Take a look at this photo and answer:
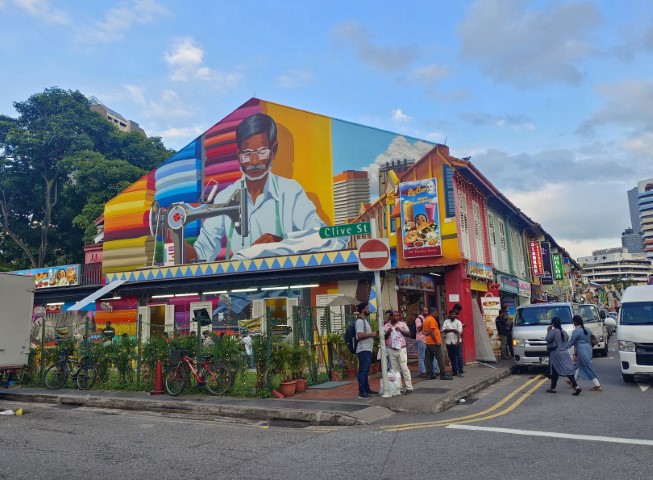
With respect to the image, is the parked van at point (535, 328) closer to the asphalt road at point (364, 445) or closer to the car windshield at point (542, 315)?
the car windshield at point (542, 315)

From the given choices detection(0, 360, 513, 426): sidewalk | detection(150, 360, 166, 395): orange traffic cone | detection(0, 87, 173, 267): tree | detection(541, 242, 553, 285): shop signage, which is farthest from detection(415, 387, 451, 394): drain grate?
detection(0, 87, 173, 267): tree

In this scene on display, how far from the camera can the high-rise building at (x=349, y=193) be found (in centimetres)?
2014

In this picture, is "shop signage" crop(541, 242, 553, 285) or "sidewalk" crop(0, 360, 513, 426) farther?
"shop signage" crop(541, 242, 553, 285)

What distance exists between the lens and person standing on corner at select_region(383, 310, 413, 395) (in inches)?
423

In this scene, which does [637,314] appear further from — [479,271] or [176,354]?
[176,354]

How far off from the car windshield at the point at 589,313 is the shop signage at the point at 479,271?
3.50 meters

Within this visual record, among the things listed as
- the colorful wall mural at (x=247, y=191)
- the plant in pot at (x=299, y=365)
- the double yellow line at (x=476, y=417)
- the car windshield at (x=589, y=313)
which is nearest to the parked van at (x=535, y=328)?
the car windshield at (x=589, y=313)

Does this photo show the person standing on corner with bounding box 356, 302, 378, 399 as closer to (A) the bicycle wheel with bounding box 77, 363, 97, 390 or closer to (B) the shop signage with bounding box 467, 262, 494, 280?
(A) the bicycle wheel with bounding box 77, 363, 97, 390

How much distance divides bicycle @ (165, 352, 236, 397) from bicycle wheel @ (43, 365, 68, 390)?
3.94 metres

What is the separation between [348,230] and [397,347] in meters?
→ 3.14

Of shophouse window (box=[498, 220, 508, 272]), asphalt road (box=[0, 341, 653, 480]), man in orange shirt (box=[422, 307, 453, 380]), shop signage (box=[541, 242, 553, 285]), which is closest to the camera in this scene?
asphalt road (box=[0, 341, 653, 480])

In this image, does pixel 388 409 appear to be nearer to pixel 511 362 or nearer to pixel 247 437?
pixel 247 437

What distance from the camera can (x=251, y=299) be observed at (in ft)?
70.0

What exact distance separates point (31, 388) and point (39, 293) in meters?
15.0
